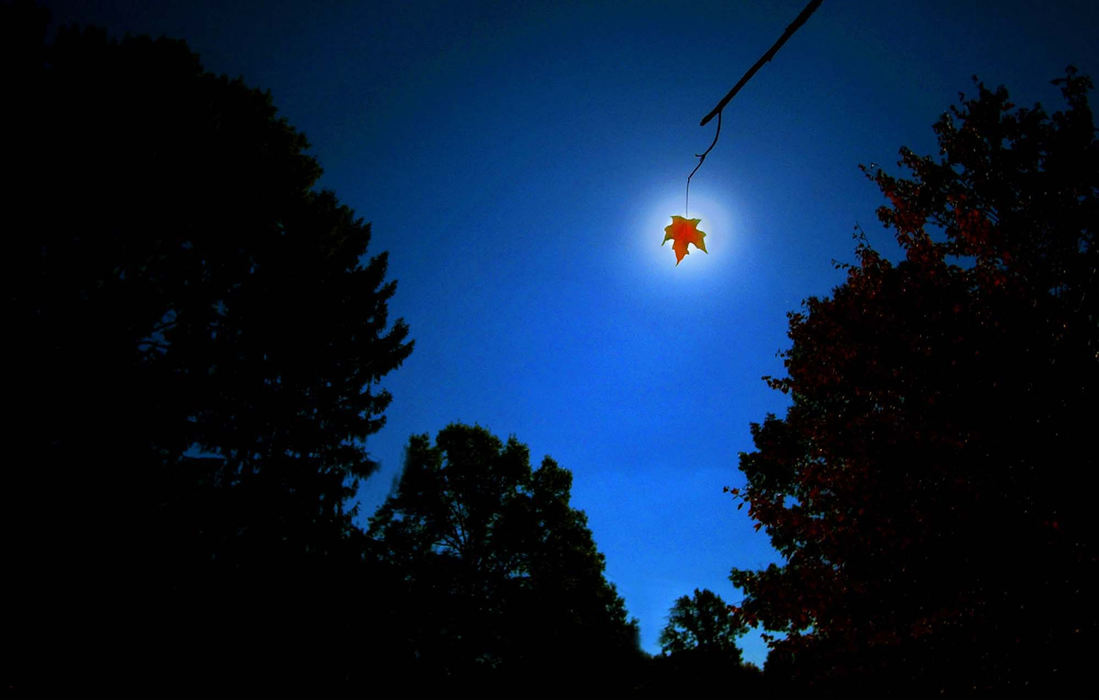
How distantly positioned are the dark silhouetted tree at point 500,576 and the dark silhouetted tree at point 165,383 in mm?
4410

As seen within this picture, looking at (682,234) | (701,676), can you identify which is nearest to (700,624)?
(701,676)

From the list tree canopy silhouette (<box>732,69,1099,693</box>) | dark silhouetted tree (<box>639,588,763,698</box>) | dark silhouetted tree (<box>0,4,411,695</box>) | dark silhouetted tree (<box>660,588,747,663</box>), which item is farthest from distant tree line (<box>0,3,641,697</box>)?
dark silhouetted tree (<box>660,588,747,663</box>)

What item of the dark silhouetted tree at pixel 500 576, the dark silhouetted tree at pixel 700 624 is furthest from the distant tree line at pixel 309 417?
the dark silhouetted tree at pixel 700 624

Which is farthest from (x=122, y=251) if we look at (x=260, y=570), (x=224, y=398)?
(x=260, y=570)

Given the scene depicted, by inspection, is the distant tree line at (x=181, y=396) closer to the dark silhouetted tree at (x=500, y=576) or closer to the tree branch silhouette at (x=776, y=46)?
the dark silhouetted tree at (x=500, y=576)

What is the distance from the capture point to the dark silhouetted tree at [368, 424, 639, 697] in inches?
542

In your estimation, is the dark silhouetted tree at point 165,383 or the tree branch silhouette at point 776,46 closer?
the tree branch silhouette at point 776,46

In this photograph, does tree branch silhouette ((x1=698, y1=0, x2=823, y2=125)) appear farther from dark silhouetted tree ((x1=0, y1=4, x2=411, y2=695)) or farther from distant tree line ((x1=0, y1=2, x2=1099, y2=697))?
dark silhouetted tree ((x1=0, y1=4, x2=411, y2=695))

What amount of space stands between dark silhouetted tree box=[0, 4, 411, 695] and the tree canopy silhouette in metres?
8.53

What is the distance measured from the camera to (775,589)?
22.3 feet

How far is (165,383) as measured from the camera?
24.5 ft

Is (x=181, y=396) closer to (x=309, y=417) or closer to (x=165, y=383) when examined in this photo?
(x=165, y=383)

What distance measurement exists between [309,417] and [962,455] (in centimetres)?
1200

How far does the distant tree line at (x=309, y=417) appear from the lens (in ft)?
17.0
